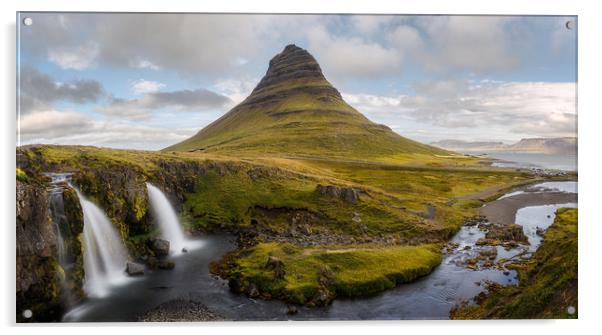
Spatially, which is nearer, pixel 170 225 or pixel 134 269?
pixel 134 269

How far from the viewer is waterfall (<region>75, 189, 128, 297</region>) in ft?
44.7

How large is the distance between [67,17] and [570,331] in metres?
22.5

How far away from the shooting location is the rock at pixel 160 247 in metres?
15.7

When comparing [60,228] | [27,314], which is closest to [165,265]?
[60,228]

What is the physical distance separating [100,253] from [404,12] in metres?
16.4

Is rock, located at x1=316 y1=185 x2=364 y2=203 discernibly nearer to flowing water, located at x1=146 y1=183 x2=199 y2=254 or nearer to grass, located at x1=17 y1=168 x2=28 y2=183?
flowing water, located at x1=146 y1=183 x2=199 y2=254

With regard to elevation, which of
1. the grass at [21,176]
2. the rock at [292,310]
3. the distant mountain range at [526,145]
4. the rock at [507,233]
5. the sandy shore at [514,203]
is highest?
the distant mountain range at [526,145]

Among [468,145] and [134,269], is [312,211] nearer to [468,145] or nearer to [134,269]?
[468,145]

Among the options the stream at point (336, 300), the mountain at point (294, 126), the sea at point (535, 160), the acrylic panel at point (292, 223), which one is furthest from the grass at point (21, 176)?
the mountain at point (294, 126)

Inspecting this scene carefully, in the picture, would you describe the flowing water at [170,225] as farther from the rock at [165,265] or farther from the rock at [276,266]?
the rock at [276,266]

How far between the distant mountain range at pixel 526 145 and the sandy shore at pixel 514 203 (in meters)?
1.92

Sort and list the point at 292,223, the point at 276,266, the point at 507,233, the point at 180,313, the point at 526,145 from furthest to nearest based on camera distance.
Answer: the point at 292,223 → the point at 507,233 → the point at 276,266 → the point at 526,145 → the point at 180,313

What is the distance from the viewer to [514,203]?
1795 centimetres

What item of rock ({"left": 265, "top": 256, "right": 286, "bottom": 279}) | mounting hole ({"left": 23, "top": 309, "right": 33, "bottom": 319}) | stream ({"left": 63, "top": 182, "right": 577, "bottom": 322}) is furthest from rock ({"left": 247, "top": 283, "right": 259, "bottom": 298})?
mounting hole ({"left": 23, "top": 309, "right": 33, "bottom": 319})
